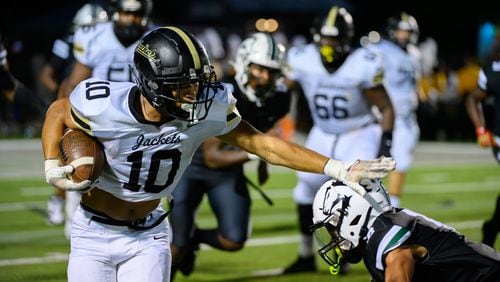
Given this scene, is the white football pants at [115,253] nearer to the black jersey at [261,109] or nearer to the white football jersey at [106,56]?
the black jersey at [261,109]

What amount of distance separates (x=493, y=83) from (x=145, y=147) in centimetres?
395

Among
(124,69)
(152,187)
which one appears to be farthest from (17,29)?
(152,187)

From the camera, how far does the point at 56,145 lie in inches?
171

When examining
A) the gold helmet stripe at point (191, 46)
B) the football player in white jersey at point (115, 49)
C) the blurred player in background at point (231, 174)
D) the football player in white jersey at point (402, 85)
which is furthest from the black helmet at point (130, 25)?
the gold helmet stripe at point (191, 46)

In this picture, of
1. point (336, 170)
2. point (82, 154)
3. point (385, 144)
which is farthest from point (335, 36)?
point (82, 154)

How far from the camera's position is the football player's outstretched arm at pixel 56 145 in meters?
4.12

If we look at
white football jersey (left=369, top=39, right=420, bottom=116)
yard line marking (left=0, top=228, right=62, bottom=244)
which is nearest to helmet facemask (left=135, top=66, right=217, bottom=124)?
yard line marking (left=0, top=228, right=62, bottom=244)

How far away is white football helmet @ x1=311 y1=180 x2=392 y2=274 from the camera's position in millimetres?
4199

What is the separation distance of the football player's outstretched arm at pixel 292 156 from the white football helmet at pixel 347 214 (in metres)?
0.06

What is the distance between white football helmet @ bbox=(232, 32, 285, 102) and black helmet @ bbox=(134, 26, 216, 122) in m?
2.32

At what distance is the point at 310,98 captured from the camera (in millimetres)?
7738

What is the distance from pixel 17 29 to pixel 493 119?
18080mm

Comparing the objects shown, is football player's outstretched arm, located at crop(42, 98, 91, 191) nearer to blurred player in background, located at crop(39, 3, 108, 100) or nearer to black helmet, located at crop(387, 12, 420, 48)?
blurred player in background, located at crop(39, 3, 108, 100)

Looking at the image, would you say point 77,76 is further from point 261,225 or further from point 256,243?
point 261,225
